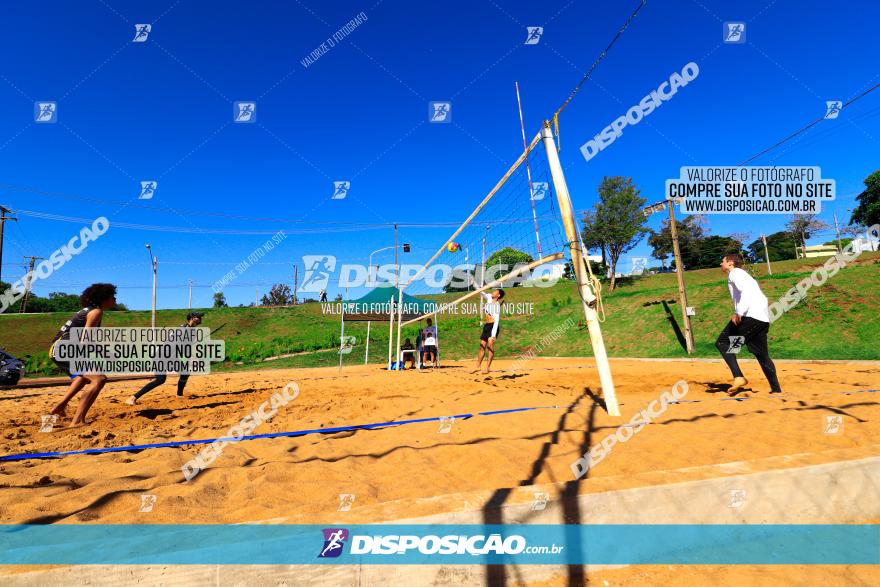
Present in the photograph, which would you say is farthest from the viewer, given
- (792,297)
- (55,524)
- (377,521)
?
(792,297)

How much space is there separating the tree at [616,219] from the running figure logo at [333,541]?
35.3 m

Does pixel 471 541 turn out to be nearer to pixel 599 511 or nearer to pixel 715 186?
pixel 599 511

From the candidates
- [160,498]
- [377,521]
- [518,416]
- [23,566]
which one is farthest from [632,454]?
[23,566]

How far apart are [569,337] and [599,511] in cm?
1735

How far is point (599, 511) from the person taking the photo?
1776 millimetres

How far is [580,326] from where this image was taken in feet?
61.1
